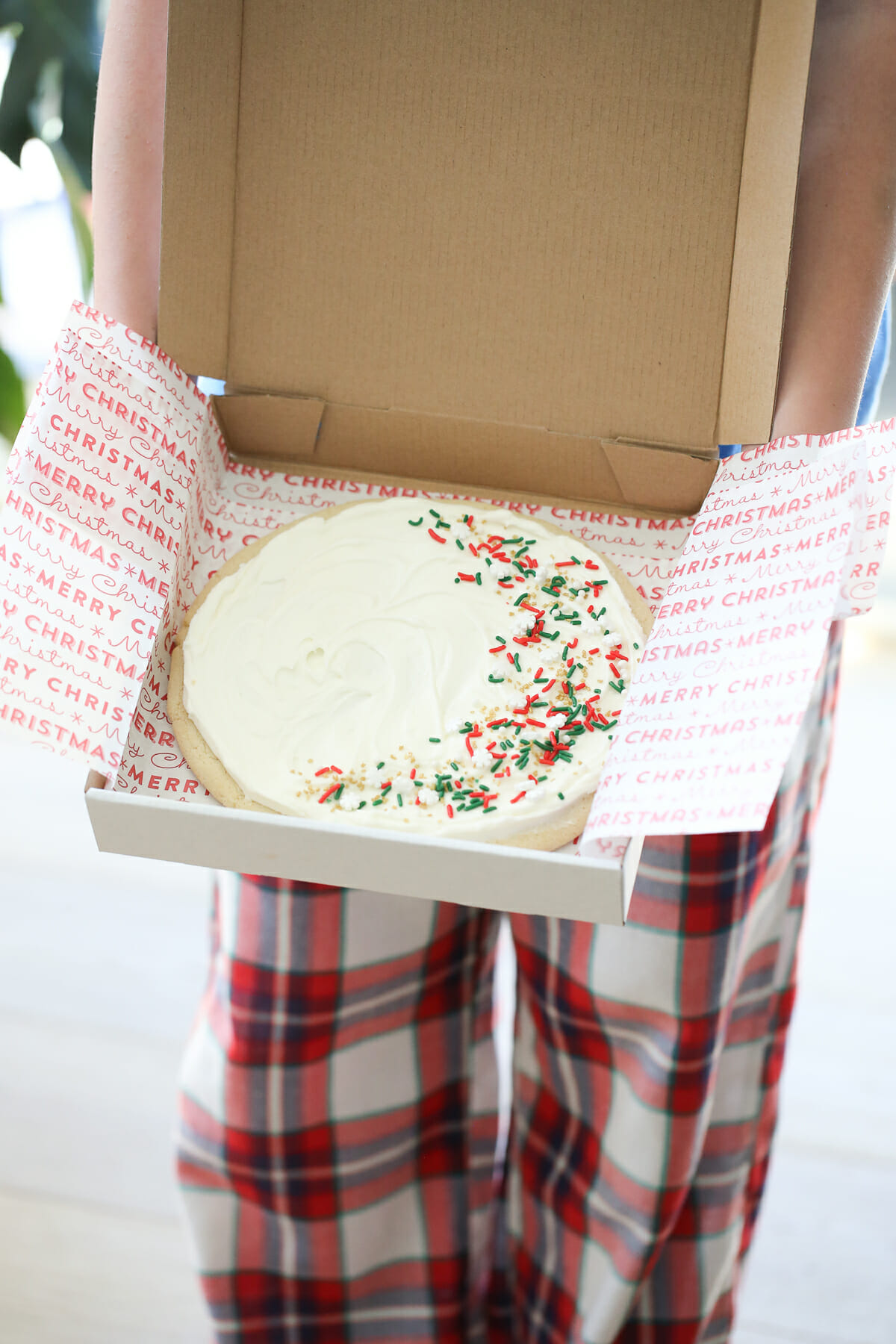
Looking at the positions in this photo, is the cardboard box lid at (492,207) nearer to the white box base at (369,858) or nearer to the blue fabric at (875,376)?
the blue fabric at (875,376)

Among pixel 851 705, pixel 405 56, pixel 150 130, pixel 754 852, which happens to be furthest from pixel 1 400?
pixel 851 705

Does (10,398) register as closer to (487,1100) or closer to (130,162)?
(130,162)

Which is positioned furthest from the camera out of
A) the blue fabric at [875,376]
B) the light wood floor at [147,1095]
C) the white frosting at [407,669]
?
the light wood floor at [147,1095]

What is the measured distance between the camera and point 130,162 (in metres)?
0.83

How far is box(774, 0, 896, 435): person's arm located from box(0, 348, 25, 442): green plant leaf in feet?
2.59

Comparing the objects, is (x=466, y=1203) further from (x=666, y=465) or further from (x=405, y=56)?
(x=405, y=56)

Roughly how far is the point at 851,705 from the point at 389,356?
173cm

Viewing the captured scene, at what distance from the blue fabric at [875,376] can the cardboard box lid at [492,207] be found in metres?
0.12

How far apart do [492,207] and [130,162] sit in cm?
26

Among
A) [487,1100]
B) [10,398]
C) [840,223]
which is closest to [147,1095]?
[487,1100]

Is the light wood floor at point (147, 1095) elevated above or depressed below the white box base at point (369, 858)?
below

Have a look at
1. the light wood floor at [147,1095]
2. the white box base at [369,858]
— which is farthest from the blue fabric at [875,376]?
the light wood floor at [147,1095]

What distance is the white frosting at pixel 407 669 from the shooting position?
2.41 feet

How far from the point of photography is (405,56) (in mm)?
786
